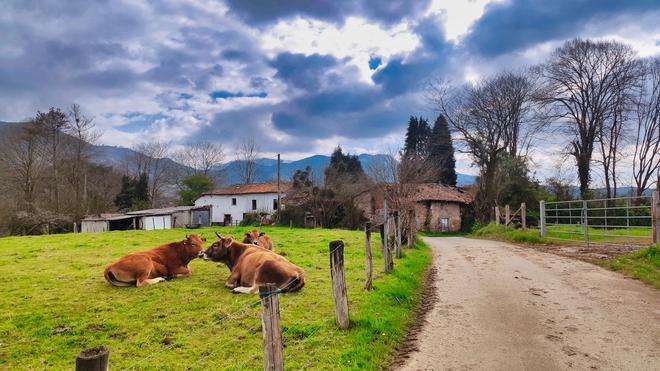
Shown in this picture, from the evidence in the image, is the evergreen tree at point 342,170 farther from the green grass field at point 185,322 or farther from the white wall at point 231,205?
the green grass field at point 185,322

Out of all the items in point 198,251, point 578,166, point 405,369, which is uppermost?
point 578,166

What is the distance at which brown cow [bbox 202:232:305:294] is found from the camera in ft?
23.6

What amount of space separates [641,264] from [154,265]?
11129mm

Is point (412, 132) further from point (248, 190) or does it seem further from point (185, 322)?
point (185, 322)

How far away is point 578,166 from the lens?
33.1m

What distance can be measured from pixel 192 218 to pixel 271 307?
47403 millimetres

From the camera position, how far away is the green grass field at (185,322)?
4.66 metres

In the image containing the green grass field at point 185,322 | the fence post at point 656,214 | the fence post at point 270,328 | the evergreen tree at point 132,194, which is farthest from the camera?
the evergreen tree at point 132,194

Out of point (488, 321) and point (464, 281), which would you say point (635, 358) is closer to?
point (488, 321)

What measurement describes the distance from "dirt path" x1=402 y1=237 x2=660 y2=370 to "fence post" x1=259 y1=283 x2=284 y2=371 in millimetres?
1714

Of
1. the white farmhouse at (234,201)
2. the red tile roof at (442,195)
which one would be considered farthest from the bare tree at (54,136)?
the red tile roof at (442,195)

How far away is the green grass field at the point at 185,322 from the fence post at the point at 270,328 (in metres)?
0.71

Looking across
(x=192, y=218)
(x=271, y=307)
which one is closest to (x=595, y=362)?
(x=271, y=307)

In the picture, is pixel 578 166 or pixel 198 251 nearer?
pixel 198 251
